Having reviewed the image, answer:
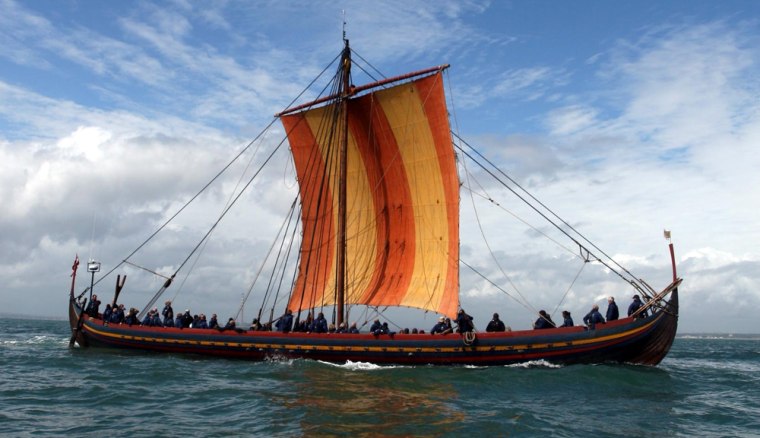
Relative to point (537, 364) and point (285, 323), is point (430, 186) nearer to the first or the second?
point (285, 323)

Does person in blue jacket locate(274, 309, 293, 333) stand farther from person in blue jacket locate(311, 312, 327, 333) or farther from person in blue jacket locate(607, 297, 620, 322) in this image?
person in blue jacket locate(607, 297, 620, 322)

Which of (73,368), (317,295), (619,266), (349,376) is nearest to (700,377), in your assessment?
(619,266)

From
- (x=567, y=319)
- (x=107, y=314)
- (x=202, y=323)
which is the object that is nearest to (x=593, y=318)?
(x=567, y=319)

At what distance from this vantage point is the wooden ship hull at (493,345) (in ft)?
80.2

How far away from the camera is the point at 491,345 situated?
81.4 ft

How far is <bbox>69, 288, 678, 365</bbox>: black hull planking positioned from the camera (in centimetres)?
2442

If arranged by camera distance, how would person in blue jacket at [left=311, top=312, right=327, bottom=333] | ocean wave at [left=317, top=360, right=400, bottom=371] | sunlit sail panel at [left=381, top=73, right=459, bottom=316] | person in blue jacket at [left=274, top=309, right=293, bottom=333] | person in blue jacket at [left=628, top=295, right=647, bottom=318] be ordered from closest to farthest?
person in blue jacket at [left=628, top=295, right=647, bottom=318]
ocean wave at [left=317, top=360, right=400, bottom=371]
person in blue jacket at [left=311, top=312, right=327, bottom=333]
sunlit sail panel at [left=381, top=73, right=459, bottom=316]
person in blue jacket at [left=274, top=309, right=293, bottom=333]

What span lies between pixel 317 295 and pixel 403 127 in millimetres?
10172

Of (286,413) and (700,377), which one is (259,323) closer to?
(286,413)

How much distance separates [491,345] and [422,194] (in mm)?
8918

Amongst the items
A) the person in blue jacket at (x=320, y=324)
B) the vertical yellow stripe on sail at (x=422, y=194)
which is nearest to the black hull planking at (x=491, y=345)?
the person in blue jacket at (x=320, y=324)

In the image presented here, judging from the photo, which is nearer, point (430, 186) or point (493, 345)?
point (493, 345)

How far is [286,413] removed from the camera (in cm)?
1702

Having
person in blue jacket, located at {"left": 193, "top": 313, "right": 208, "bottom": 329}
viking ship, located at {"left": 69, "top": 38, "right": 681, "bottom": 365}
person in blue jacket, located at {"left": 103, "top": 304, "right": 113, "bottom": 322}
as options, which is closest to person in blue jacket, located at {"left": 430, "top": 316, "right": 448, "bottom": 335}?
viking ship, located at {"left": 69, "top": 38, "right": 681, "bottom": 365}
